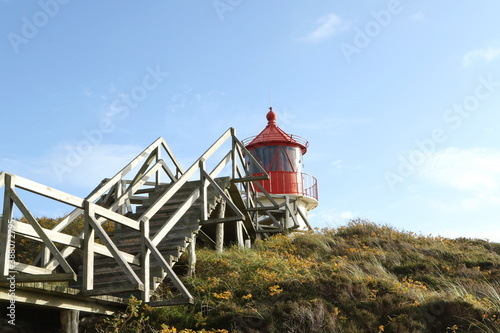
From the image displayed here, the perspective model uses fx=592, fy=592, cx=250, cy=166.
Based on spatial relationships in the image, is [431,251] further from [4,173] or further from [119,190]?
[4,173]

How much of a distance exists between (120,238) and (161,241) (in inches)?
30.3

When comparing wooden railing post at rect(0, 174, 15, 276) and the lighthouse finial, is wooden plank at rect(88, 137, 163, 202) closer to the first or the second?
wooden railing post at rect(0, 174, 15, 276)

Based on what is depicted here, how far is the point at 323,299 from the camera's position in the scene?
1012 centimetres

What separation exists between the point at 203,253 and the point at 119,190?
2.45 meters

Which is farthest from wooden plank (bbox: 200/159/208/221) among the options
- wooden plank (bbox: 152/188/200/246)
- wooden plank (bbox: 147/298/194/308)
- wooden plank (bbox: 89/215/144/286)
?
wooden plank (bbox: 89/215/144/286)

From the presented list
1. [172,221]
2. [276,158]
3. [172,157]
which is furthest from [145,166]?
[276,158]

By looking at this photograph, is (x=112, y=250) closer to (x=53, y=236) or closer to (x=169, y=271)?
(x=53, y=236)

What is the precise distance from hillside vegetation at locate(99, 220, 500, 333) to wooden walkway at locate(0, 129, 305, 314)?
1.75 ft

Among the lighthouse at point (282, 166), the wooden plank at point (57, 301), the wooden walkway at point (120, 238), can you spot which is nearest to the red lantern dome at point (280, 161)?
the lighthouse at point (282, 166)

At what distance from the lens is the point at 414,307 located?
9875 mm

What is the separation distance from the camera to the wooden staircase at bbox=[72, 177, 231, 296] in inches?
382

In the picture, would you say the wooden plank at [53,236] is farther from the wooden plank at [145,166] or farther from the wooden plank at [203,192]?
the wooden plank at [145,166]

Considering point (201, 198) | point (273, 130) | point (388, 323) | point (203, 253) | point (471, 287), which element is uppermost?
point (273, 130)

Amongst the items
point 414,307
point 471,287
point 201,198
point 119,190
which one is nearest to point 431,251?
point 471,287
